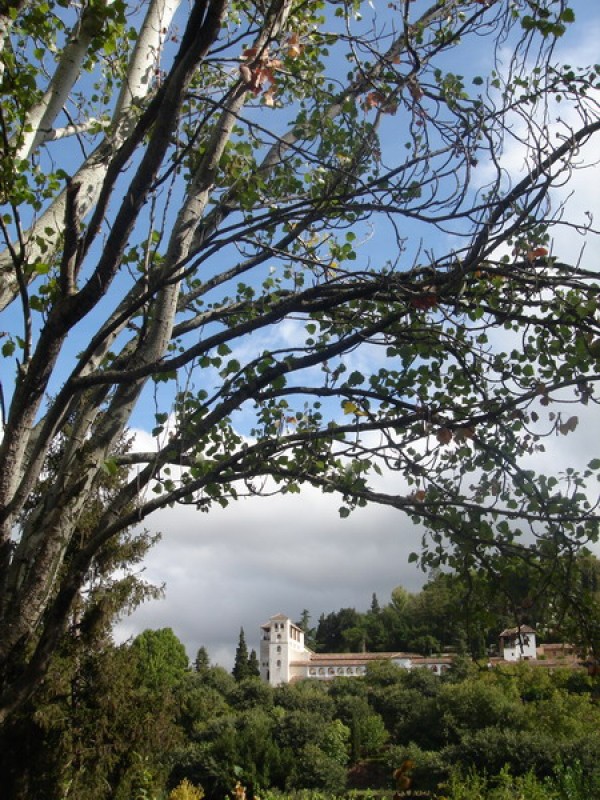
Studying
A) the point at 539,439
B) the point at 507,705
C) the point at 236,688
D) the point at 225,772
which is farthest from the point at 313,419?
the point at 236,688

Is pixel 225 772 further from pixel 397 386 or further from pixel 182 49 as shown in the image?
pixel 182 49

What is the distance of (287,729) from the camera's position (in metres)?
25.4

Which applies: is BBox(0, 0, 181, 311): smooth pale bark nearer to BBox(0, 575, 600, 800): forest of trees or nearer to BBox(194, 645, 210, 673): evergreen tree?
BBox(0, 575, 600, 800): forest of trees

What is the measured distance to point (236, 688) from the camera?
124ft

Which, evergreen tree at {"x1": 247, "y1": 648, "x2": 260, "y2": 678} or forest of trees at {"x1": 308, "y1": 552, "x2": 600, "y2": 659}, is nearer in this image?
forest of trees at {"x1": 308, "y1": 552, "x2": 600, "y2": 659}

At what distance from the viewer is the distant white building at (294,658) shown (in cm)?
5878

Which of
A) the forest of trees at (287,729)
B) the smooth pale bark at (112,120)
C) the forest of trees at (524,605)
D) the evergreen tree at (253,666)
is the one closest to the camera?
the forest of trees at (524,605)

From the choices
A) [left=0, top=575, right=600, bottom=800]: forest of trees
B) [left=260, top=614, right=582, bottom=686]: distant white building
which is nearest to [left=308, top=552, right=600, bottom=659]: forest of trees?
[left=0, top=575, right=600, bottom=800]: forest of trees

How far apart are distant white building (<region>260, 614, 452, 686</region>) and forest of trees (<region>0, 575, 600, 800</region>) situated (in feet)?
48.1

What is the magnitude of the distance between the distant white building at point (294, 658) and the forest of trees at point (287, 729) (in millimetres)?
14648

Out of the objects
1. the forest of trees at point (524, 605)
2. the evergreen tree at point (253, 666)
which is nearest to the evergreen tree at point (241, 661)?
the evergreen tree at point (253, 666)

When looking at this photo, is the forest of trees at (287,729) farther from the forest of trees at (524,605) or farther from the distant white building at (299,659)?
the distant white building at (299,659)

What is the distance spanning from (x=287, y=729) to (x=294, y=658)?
45.1 m

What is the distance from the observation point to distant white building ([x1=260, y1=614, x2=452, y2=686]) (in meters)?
58.8
